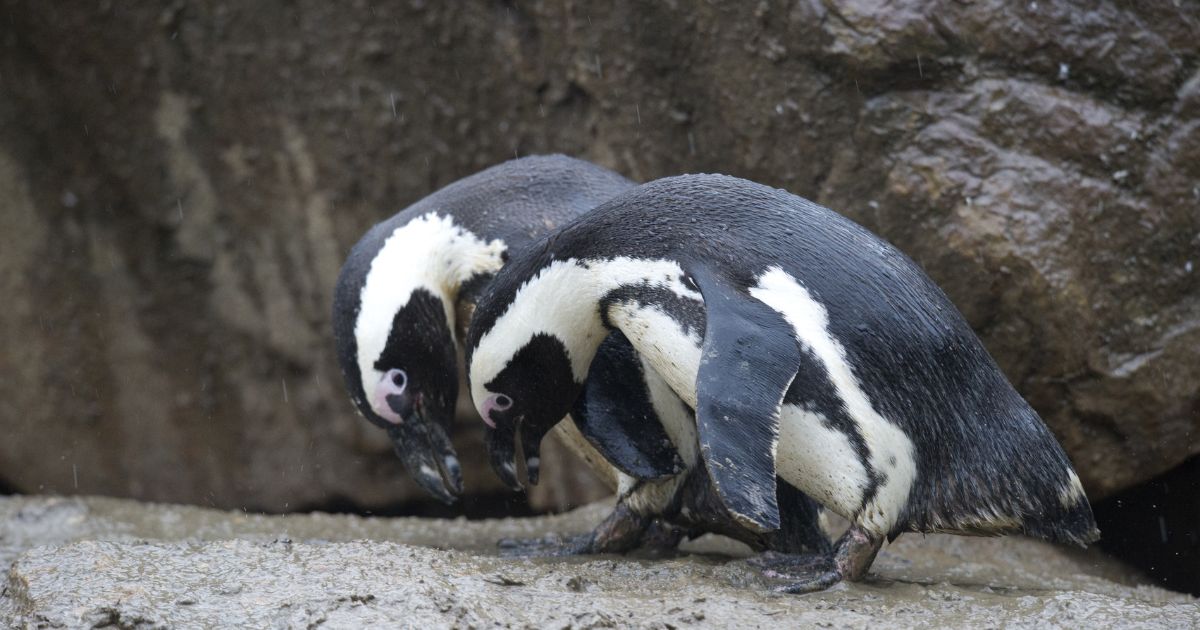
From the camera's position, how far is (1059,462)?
7.64ft

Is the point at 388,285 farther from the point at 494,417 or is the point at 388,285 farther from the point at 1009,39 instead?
the point at 1009,39

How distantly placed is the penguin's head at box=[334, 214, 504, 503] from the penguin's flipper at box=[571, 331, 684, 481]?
40cm

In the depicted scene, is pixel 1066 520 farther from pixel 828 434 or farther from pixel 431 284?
pixel 431 284

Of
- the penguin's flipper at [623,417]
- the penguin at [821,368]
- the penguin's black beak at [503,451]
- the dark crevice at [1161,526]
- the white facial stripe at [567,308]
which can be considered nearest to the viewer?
the penguin at [821,368]

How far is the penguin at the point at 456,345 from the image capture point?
2.77 m

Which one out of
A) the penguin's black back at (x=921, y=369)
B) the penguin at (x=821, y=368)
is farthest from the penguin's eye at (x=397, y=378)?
the penguin's black back at (x=921, y=369)

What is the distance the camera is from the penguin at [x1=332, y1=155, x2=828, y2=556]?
2770 millimetres

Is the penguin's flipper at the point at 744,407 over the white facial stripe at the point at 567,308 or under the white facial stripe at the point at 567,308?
under

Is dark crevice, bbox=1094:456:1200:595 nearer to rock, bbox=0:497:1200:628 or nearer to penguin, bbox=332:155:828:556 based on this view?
rock, bbox=0:497:1200:628

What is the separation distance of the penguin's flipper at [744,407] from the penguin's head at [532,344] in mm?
408

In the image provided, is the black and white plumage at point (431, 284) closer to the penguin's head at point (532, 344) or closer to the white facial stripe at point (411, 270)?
the white facial stripe at point (411, 270)

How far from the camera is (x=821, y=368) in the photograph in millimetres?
2250

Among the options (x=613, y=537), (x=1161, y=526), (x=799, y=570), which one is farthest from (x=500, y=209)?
(x=1161, y=526)

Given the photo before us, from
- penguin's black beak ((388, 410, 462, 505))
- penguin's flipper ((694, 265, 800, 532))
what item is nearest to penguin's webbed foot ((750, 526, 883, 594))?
penguin's flipper ((694, 265, 800, 532))
